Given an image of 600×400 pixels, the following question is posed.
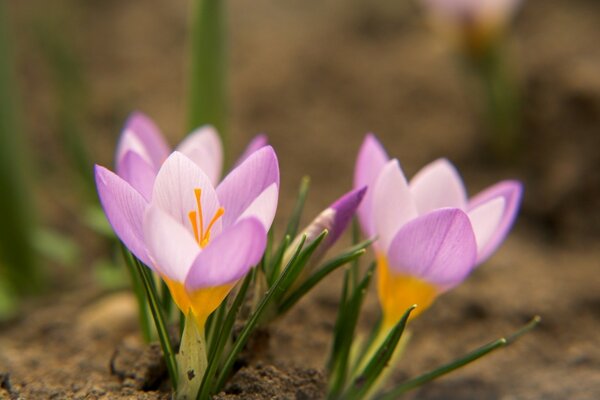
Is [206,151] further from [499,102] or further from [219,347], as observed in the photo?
[499,102]

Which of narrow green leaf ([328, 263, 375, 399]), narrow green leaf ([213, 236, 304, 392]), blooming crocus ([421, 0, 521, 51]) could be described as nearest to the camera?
narrow green leaf ([213, 236, 304, 392])

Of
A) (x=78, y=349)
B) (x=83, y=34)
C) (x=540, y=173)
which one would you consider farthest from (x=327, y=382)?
(x=83, y=34)

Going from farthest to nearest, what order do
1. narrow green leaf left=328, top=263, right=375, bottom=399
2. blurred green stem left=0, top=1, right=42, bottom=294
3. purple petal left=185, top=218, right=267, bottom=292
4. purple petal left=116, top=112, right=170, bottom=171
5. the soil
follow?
blurred green stem left=0, top=1, right=42, bottom=294
the soil
purple petal left=116, top=112, right=170, bottom=171
narrow green leaf left=328, top=263, right=375, bottom=399
purple petal left=185, top=218, right=267, bottom=292

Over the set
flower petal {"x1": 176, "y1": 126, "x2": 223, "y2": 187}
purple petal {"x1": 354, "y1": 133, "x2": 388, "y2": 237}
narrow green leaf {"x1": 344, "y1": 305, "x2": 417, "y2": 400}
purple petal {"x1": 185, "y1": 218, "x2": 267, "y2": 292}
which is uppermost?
flower petal {"x1": 176, "y1": 126, "x2": 223, "y2": 187}

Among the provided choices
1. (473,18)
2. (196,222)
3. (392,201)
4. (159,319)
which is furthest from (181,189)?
(473,18)

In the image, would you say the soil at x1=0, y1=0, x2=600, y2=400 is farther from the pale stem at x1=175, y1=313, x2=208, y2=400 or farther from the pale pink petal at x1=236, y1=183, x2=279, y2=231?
the pale pink petal at x1=236, y1=183, x2=279, y2=231

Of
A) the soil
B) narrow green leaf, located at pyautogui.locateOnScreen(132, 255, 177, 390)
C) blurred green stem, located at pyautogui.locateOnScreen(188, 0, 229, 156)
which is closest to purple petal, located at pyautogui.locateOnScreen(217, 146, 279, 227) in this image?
narrow green leaf, located at pyautogui.locateOnScreen(132, 255, 177, 390)
